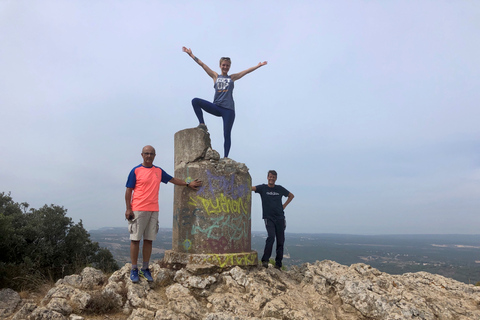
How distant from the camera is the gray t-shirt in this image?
7.09 m

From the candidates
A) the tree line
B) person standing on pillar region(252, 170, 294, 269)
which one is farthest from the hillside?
the tree line

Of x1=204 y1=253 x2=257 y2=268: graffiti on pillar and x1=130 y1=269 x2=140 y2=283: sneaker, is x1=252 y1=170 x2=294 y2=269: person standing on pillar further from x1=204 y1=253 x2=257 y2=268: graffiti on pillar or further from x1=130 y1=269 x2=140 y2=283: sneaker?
x1=130 y1=269 x2=140 y2=283: sneaker

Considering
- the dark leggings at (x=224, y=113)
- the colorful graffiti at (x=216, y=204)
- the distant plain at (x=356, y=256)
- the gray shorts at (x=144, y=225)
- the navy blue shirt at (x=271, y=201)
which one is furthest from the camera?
the distant plain at (x=356, y=256)

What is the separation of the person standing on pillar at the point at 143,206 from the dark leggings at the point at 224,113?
185cm

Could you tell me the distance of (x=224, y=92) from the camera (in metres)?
7.11

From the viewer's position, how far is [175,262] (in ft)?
19.8

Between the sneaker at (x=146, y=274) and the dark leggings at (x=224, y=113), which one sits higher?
the dark leggings at (x=224, y=113)

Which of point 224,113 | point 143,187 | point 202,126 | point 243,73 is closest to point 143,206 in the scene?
point 143,187

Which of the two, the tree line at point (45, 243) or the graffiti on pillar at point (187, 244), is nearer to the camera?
the graffiti on pillar at point (187, 244)

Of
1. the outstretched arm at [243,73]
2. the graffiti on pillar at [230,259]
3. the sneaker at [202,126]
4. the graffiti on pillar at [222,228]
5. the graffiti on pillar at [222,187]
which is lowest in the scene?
the graffiti on pillar at [230,259]

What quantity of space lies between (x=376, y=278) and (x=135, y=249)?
178 inches

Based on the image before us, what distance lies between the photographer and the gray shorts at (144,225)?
5238 mm

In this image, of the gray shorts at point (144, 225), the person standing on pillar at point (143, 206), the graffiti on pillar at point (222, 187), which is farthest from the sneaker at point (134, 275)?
Answer: the graffiti on pillar at point (222, 187)

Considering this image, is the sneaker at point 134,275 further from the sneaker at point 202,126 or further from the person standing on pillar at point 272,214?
the sneaker at point 202,126
